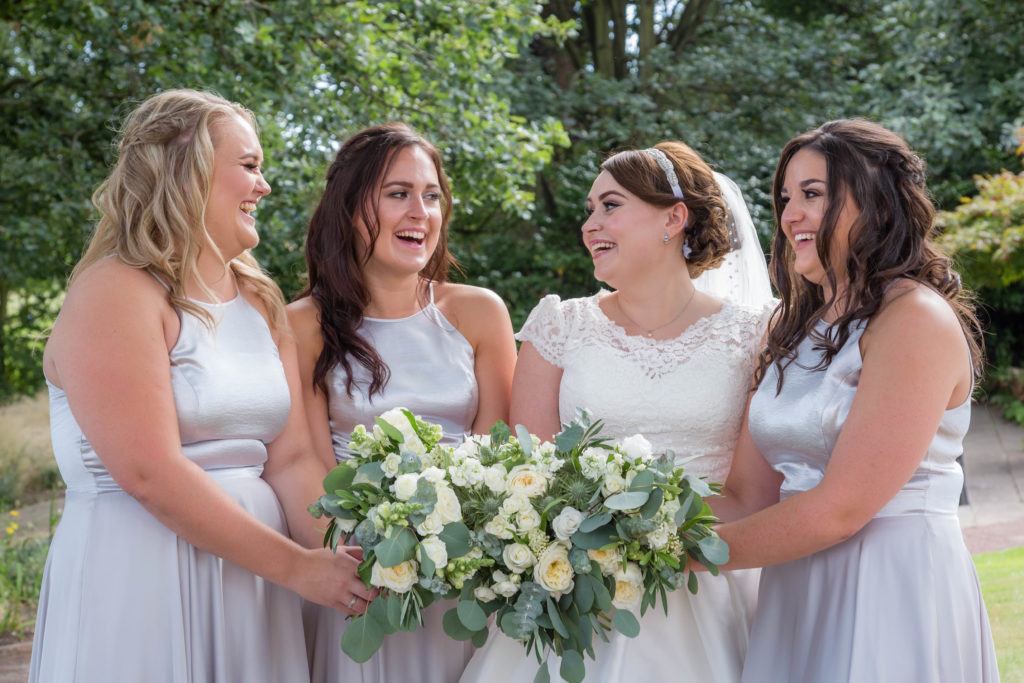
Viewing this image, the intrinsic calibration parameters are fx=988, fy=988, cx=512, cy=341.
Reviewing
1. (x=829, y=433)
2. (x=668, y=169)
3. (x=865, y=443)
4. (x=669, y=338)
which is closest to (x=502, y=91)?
(x=668, y=169)

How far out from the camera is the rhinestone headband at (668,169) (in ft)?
12.1

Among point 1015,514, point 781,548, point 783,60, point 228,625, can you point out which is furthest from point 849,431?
point 783,60

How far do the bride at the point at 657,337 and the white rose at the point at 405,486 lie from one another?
996 mm

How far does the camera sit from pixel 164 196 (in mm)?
2996

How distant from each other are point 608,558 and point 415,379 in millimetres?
1347

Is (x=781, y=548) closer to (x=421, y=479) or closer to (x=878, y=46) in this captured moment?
(x=421, y=479)

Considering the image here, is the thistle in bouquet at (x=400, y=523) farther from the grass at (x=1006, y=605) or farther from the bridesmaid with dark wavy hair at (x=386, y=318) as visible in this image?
the grass at (x=1006, y=605)

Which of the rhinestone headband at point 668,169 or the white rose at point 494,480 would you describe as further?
the rhinestone headband at point 668,169

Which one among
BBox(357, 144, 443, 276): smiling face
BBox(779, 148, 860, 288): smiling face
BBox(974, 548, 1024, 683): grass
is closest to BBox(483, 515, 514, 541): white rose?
BBox(779, 148, 860, 288): smiling face

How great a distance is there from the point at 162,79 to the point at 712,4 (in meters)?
10.9

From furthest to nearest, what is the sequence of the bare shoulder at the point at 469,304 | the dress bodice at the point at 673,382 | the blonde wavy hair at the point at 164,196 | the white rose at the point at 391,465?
the bare shoulder at the point at 469,304 < the dress bodice at the point at 673,382 < the blonde wavy hair at the point at 164,196 < the white rose at the point at 391,465

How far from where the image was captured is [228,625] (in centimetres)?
301

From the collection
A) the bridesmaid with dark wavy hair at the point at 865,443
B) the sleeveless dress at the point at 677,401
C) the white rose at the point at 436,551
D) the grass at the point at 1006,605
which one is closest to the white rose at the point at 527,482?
the white rose at the point at 436,551

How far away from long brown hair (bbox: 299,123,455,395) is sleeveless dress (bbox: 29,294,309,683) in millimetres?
498
